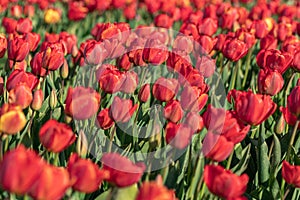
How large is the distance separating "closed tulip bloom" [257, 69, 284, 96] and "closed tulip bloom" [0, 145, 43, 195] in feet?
4.78

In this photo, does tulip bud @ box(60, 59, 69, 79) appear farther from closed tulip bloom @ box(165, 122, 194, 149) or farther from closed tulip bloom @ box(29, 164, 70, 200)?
closed tulip bloom @ box(29, 164, 70, 200)

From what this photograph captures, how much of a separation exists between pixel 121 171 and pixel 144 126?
99 cm

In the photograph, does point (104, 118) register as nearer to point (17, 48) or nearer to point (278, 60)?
point (17, 48)

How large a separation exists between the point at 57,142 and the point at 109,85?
69cm

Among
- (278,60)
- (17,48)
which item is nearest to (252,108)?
(278,60)

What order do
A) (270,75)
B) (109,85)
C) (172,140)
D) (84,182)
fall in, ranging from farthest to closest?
(270,75) → (109,85) → (172,140) → (84,182)

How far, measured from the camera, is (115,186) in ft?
5.28

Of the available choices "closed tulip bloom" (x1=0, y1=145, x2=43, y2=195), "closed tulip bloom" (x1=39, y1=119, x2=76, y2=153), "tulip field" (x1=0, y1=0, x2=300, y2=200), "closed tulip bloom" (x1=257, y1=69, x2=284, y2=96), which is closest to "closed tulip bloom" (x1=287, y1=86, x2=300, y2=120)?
"tulip field" (x1=0, y1=0, x2=300, y2=200)

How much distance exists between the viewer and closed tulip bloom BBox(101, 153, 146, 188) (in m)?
1.54

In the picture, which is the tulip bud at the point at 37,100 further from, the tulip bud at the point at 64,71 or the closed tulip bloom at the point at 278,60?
the closed tulip bloom at the point at 278,60

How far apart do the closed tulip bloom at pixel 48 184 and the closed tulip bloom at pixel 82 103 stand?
566mm

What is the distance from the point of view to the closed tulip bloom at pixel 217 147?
1713 mm

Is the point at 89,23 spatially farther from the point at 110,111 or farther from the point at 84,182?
the point at 84,182

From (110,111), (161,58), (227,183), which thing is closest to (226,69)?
(161,58)
